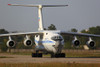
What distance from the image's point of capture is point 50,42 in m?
32.2

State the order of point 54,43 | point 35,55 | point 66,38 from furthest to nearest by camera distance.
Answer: point 66,38, point 35,55, point 54,43

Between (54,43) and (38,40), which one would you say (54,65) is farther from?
(38,40)

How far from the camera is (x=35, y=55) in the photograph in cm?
3419

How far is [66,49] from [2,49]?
10.9 m

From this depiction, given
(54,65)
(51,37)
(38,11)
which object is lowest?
(54,65)

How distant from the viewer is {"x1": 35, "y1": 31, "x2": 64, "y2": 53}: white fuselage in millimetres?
31413

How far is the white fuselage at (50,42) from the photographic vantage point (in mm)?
31413

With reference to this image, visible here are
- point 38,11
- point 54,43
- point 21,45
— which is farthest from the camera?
point 21,45

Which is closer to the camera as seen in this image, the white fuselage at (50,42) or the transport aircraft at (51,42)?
the white fuselage at (50,42)

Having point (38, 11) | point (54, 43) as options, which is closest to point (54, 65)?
point (54, 43)

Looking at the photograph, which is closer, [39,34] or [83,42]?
[39,34]

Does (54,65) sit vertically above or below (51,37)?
below

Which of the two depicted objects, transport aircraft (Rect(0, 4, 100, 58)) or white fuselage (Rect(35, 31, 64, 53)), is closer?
white fuselage (Rect(35, 31, 64, 53))

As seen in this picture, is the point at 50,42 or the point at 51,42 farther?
the point at 50,42
